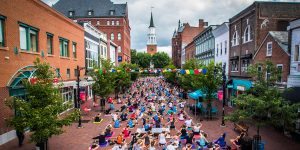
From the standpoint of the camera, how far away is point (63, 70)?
2455cm

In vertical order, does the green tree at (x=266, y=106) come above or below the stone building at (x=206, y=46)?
below

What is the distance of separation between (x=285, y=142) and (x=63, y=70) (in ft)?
72.5

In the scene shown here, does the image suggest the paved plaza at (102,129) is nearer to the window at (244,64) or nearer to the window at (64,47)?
the window at (244,64)

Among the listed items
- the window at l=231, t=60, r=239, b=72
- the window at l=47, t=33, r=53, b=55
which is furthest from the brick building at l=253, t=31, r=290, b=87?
the window at l=47, t=33, r=53, b=55

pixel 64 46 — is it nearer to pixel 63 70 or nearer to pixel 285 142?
pixel 63 70

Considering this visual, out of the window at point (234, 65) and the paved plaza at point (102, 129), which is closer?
the paved plaza at point (102, 129)

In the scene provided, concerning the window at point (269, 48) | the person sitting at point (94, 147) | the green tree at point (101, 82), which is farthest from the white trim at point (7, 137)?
the window at point (269, 48)

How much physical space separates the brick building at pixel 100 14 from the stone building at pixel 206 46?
26376 mm

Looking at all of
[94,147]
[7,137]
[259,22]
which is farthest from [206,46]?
[7,137]

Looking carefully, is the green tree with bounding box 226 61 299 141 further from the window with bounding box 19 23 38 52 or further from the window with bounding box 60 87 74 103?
the window with bounding box 60 87 74 103

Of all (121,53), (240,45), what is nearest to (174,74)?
(121,53)

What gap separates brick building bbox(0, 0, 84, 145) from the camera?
14.5 meters

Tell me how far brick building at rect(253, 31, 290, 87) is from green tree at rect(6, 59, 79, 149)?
16.3 metres

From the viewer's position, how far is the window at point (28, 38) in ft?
55.0
